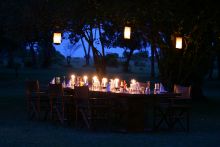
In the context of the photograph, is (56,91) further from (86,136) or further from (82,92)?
(86,136)

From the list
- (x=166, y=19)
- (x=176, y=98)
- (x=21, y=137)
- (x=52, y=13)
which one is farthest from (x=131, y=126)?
(x=52, y=13)

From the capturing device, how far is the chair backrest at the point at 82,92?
52.1 feet

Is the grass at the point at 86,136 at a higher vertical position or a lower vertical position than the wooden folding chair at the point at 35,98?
lower

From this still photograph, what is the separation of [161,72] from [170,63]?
574 millimetres

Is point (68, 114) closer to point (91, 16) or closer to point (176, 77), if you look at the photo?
point (91, 16)

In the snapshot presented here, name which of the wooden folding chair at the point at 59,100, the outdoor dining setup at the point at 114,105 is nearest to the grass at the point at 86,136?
the wooden folding chair at the point at 59,100

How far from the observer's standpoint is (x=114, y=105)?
1628 cm

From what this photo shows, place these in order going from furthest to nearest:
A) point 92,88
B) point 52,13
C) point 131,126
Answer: point 52,13 → point 92,88 → point 131,126

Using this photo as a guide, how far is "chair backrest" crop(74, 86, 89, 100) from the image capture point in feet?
52.1

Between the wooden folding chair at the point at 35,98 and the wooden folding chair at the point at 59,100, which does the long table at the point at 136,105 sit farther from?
the wooden folding chair at the point at 35,98

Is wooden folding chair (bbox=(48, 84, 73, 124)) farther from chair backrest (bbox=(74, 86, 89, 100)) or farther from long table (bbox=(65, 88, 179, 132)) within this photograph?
long table (bbox=(65, 88, 179, 132))

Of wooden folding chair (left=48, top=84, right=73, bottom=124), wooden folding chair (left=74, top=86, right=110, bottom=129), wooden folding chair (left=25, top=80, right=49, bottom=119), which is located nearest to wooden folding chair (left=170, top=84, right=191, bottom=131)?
wooden folding chair (left=74, top=86, right=110, bottom=129)

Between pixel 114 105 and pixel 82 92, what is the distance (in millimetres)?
923

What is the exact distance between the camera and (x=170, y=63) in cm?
2283
